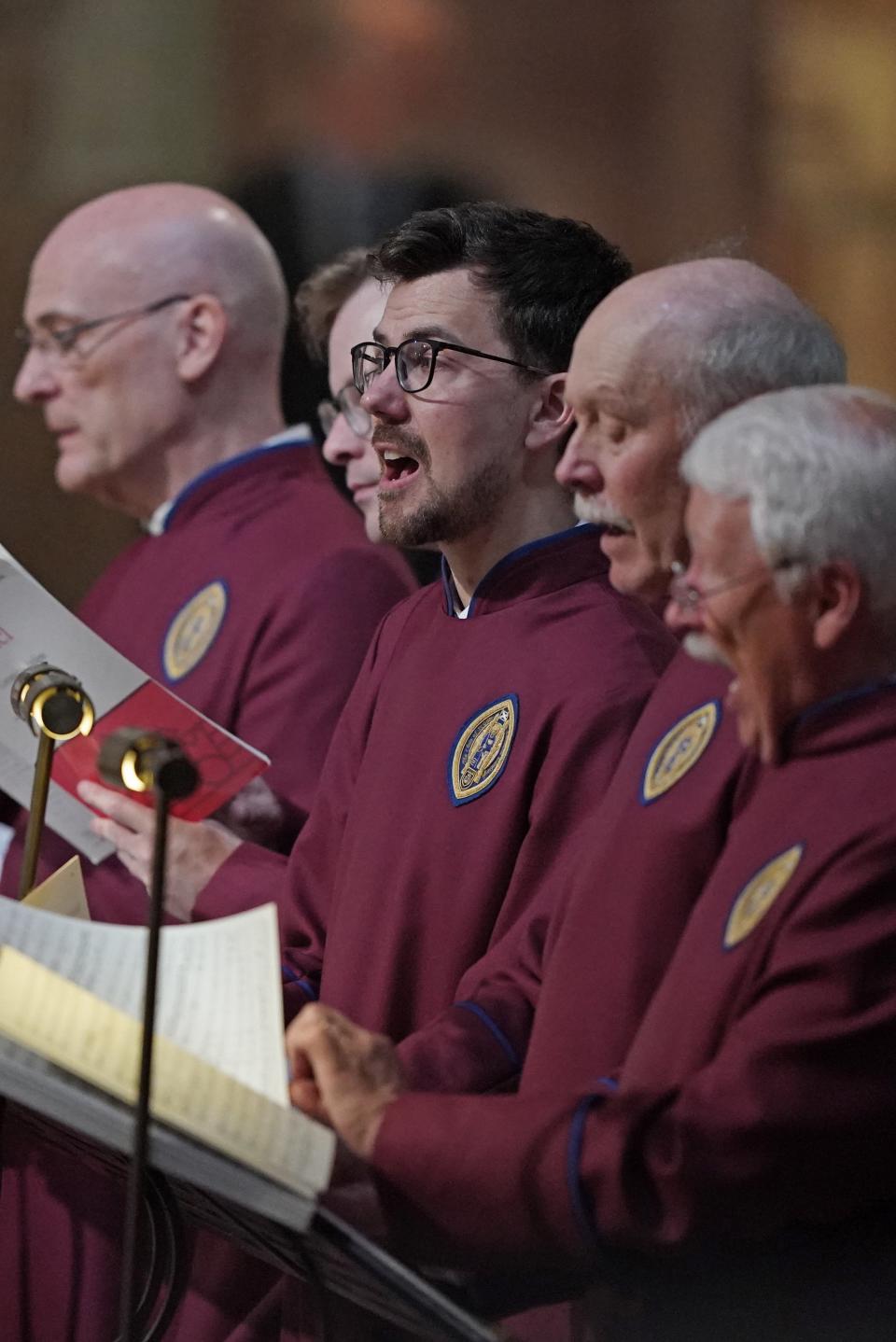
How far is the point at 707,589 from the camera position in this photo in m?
2.21

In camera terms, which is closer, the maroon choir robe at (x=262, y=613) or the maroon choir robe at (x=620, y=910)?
the maroon choir robe at (x=620, y=910)

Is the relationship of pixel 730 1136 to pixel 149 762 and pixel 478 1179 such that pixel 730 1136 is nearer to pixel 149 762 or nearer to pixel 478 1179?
pixel 478 1179

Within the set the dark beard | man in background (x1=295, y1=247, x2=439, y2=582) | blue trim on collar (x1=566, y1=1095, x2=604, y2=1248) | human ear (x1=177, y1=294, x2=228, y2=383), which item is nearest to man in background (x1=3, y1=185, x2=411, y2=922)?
human ear (x1=177, y1=294, x2=228, y2=383)

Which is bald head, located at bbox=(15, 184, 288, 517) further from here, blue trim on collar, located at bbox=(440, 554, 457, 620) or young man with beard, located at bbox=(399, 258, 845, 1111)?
young man with beard, located at bbox=(399, 258, 845, 1111)

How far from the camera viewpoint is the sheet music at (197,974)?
2.11 m

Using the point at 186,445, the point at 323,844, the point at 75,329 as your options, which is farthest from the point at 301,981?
the point at 75,329

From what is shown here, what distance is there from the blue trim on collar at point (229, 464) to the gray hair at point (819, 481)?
2.13 metres

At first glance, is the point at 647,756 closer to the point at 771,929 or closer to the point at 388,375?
the point at 771,929

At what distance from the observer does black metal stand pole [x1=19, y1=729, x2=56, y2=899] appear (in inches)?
112

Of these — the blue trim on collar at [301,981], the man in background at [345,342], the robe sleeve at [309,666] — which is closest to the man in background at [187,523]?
the robe sleeve at [309,666]

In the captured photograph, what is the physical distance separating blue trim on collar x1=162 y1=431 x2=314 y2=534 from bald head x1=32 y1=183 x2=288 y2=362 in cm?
29

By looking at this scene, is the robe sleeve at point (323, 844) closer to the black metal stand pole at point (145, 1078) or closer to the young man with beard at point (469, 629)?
the young man with beard at point (469, 629)

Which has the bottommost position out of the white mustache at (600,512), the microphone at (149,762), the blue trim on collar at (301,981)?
the blue trim on collar at (301,981)

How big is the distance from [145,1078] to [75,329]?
2883mm
